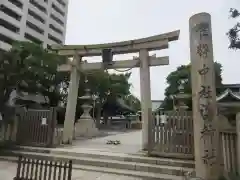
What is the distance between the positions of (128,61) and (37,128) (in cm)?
470

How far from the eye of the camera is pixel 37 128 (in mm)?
8812

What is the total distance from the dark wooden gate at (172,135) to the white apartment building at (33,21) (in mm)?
26529

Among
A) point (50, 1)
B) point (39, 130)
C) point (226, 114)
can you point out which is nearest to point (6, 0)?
point (50, 1)

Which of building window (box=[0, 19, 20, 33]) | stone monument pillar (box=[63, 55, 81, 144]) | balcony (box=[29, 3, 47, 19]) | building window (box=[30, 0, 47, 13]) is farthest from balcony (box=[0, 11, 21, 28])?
stone monument pillar (box=[63, 55, 81, 144])

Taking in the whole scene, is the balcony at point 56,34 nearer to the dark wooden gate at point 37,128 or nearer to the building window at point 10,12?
the building window at point 10,12

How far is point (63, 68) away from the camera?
10.5 m

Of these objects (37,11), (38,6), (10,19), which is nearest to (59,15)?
(38,6)

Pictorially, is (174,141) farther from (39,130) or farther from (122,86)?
(122,86)

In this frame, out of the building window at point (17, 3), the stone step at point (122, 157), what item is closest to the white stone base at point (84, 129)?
the stone step at point (122, 157)

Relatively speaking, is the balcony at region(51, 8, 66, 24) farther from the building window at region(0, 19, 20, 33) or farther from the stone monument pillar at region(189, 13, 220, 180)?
the stone monument pillar at region(189, 13, 220, 180)

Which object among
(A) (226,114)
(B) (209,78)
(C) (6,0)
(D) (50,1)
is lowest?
(A) (226,114)

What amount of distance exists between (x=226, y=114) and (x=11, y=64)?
1110 centimetres

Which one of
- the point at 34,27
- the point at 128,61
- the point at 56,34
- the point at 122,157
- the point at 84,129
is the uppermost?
the point at 56,34

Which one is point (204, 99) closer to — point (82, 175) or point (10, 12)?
point (82, 175)
